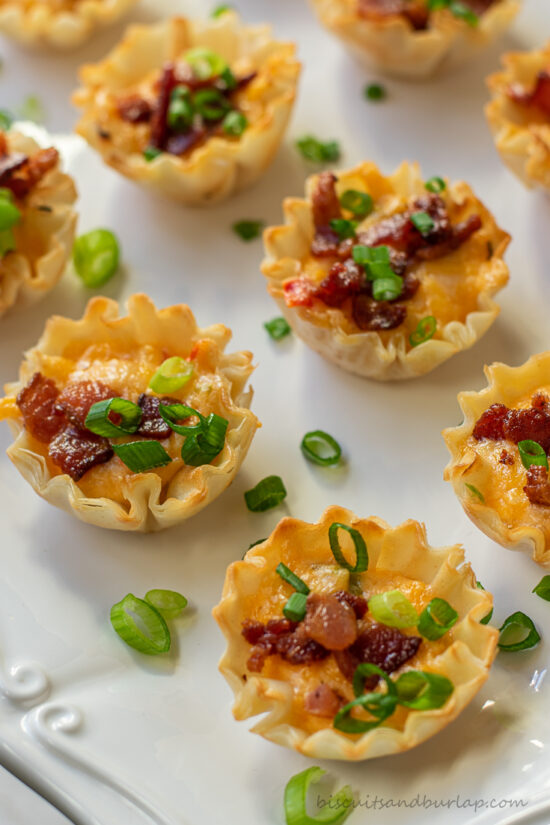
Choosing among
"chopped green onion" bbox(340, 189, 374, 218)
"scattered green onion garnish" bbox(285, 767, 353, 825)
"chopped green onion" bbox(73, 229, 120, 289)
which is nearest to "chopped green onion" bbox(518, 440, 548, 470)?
Result: "scattered green onion garnish" bbox(285, 767, 353, 825)

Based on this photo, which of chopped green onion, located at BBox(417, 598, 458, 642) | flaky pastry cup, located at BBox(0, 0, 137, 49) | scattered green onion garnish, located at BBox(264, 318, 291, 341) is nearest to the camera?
chopped green onion, located at BBox(417, 598, 458, 642)

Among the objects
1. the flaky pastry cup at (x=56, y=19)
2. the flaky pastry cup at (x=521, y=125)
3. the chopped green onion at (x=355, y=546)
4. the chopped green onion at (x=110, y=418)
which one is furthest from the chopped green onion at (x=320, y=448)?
the flaky pastry cup at (x=56, y=19)

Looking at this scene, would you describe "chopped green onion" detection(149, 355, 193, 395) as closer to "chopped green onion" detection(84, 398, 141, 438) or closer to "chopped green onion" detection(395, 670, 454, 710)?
"chopped green onion" detection(84, 398, 141, 438)

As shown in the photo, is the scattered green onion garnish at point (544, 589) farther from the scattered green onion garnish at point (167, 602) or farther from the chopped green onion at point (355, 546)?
the scattered green onion garnish at point (167, 602)

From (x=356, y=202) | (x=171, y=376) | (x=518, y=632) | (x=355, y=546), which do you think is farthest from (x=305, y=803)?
(x=356, y=202)

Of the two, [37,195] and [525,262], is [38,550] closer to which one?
[37,195]

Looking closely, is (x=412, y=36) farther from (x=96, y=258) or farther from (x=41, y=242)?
(x=41, y=242)

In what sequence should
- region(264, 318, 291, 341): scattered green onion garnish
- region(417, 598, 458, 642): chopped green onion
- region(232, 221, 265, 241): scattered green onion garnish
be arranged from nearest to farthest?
region(417, 598, 458, 642): chopped green onion
region(264, 318, 291, 341): scattered green onion garnish
region(232, 221, 265, 241): scattered green onion garnish
